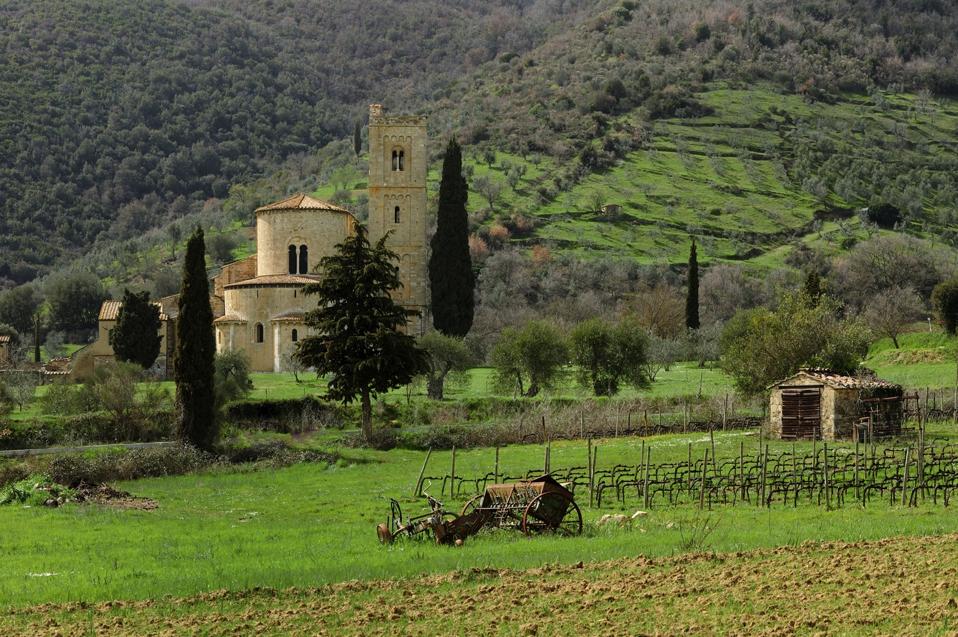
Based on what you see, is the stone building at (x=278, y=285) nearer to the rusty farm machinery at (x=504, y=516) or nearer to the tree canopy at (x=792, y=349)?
the tree canopy at (x=792, y=349)

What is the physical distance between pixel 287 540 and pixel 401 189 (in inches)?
2204

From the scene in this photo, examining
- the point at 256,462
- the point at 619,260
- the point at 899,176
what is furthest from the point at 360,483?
the point at 899,176

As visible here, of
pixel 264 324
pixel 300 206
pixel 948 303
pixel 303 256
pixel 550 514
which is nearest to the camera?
pixel 550 514

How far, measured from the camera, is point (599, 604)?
1489 centimetres

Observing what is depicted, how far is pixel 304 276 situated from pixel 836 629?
57.3 m

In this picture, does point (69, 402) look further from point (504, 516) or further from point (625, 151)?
point (625, 151)

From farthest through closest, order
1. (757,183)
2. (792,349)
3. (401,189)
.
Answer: (757,183) → (401,189) → (792,349)

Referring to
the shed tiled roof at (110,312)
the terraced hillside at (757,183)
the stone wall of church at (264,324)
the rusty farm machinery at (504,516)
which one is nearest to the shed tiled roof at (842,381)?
the rusty farm machinery at (504,516)

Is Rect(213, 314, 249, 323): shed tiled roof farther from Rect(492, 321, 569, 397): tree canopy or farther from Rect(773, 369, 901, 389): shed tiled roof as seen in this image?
Rect(773, 369, 901, 389): shed tiled roof

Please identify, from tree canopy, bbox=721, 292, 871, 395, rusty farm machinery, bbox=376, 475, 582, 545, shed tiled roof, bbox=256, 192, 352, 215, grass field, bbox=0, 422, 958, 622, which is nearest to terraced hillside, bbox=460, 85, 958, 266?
shed tiled roof, bbox=256, 192, 352, 215

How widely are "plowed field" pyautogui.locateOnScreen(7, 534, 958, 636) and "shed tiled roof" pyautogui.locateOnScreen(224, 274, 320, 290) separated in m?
51.2

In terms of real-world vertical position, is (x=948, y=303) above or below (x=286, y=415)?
above

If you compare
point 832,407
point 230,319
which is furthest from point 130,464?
point 230,319

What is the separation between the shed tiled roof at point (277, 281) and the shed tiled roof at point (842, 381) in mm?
31364
